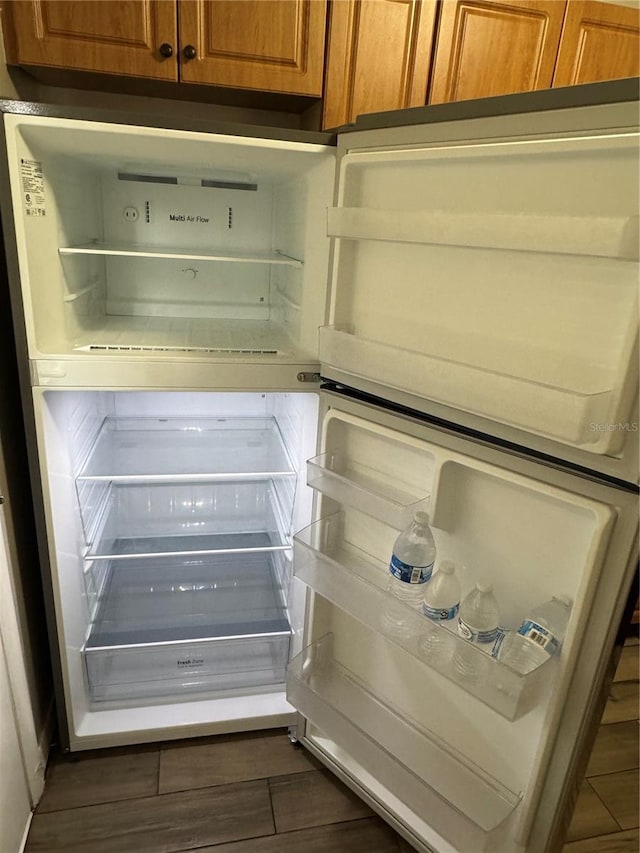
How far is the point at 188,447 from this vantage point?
189 cm

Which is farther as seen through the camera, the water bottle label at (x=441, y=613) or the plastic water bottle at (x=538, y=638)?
the water bottle label at (x=441, y=613)

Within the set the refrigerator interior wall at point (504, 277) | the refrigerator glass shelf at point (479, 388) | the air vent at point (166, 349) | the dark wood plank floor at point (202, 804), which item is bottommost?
the dark wood plank floor at point (202, 804)

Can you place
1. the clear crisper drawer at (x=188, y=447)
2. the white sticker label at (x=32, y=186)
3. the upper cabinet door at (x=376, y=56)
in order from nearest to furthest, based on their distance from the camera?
the white sticker label at (x=32, y=186) < the upper cabinet door at (x=376, y=56) < the clear crisper drawer at (x=188, y=447)

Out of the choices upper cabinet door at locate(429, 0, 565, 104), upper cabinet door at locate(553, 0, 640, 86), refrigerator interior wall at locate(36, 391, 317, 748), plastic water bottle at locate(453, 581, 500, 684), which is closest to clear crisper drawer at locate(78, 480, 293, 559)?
refrigerator interior wall at locate(36, 391, 317, 748)

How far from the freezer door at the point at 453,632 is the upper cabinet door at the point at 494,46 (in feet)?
3.17

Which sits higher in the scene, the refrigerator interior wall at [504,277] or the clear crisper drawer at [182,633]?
the refrigerator interior wall at [504,277]

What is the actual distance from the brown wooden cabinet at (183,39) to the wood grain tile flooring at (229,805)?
1.89 m

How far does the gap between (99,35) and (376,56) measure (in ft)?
2.27

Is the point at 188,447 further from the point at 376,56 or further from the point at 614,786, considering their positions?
the point at 614,786

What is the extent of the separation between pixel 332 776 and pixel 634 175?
1.66m

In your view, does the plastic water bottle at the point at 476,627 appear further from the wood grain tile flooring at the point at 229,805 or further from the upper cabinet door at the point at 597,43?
the upper cabinet door at the point at 597,43

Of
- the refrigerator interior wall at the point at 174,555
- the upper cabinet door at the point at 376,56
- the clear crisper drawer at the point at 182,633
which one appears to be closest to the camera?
the upper cabinet door at the point at 376,56

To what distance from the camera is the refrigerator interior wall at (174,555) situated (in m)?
1.51

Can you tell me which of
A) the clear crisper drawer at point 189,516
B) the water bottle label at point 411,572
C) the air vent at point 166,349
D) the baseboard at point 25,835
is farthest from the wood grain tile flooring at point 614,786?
the baseboard at point 25,835
